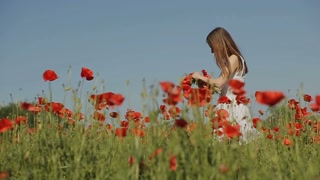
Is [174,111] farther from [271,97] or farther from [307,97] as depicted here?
[307,97]

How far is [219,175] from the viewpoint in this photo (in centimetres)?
286

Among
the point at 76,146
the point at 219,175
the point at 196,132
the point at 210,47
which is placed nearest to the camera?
the point at 219,175

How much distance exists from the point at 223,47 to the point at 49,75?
281 cm

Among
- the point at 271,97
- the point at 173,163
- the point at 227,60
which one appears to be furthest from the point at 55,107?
the point at 227,60

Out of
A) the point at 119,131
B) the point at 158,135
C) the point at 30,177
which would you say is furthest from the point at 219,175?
the point at 30,177

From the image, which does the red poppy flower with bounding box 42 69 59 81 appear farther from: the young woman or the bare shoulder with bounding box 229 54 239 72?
the bare shoulder with bounding box 229 54 239 72

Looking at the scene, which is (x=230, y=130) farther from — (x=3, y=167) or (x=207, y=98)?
(x=3, y=167)

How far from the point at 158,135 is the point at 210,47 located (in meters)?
3.15

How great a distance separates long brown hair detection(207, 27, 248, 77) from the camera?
6.12 m

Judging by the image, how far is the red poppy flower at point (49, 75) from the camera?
13.1 ft

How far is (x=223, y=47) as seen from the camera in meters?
6.15

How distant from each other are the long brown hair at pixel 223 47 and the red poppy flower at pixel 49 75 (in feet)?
8.79

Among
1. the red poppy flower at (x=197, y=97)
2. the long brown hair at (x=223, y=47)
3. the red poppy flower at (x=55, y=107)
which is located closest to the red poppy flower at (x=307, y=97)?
the long brown hair at (x=223, y=47)

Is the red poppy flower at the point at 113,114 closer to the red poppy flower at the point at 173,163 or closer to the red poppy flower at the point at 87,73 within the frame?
the red poppy flower at the point at 87,73
